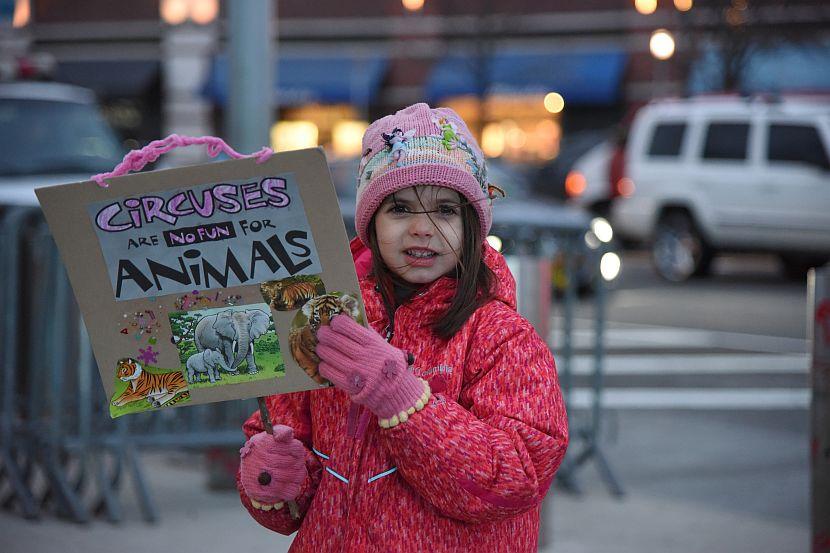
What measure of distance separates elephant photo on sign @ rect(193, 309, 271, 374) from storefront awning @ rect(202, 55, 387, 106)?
25.9 m

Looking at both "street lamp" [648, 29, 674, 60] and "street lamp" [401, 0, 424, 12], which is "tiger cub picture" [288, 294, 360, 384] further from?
"street lamp" [401, 0, 424, 12]

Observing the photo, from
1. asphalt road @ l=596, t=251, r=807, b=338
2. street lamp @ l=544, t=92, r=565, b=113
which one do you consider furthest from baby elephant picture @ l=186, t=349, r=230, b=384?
street lamp @ l=544, t=92, r=565, b=113

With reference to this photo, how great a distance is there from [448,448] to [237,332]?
0.44 metres

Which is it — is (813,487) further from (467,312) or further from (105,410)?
(105,410)

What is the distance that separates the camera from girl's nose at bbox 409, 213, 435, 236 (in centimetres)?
229

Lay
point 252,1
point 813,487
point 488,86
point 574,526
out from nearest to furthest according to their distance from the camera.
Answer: point 813,487 → point 574,526 → point 252,1 → point 488,86

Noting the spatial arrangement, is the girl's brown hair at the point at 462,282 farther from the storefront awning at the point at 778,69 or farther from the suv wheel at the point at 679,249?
the storefront awning at the point at 778,69

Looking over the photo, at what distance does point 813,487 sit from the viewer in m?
3.76

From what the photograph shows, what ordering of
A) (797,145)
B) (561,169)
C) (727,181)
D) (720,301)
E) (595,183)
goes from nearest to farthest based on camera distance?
(720,301), (797,145), (727,181), (595,183), (561,169)

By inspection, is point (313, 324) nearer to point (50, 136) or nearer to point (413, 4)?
point (50, 136)

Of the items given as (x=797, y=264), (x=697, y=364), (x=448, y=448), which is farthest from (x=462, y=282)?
(x=797, y=264)

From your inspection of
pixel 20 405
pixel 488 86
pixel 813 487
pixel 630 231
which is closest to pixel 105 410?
pixel 20 405

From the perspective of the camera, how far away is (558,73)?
26719 mm

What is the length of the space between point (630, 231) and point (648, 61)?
1103 centimetres
